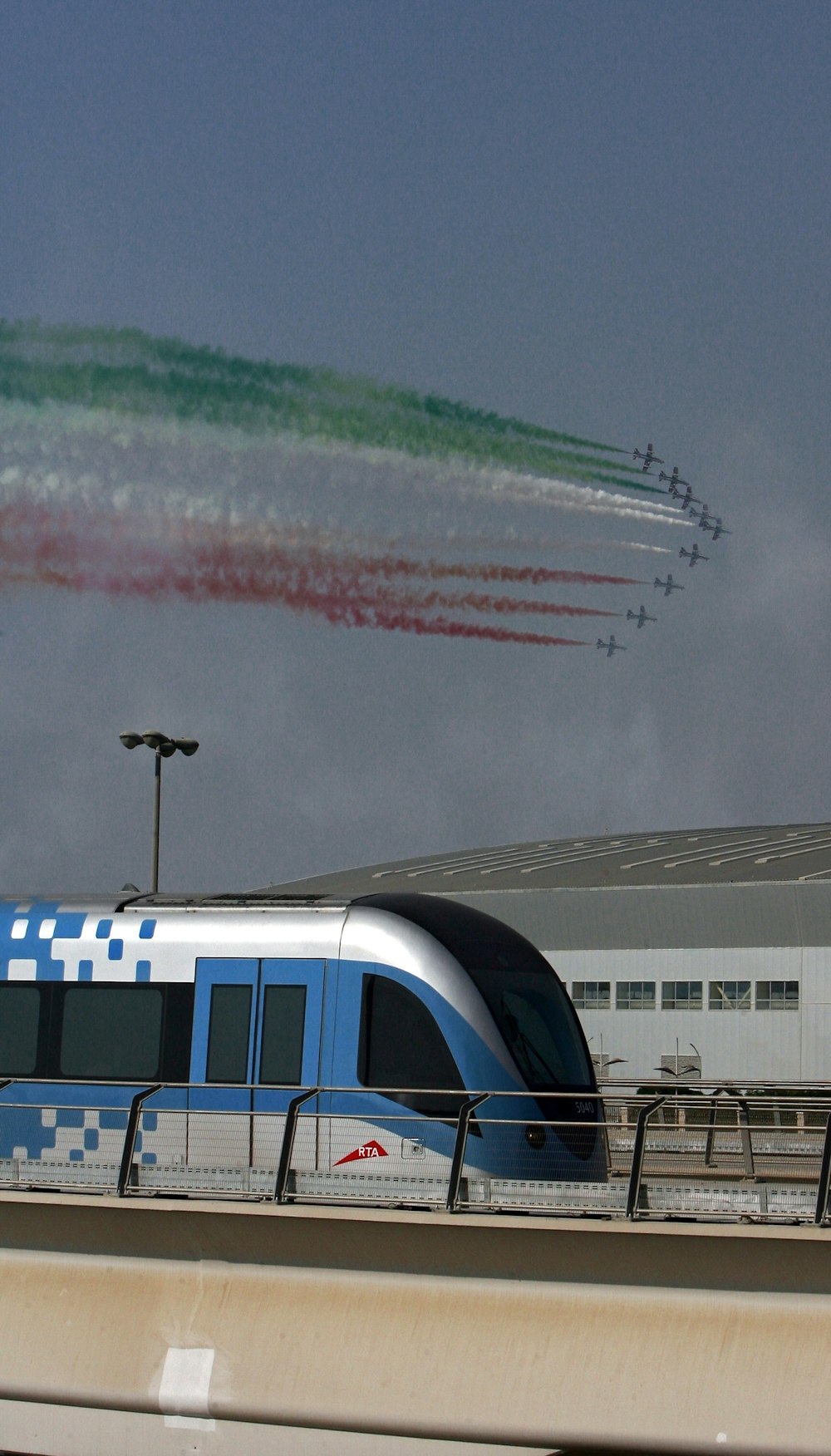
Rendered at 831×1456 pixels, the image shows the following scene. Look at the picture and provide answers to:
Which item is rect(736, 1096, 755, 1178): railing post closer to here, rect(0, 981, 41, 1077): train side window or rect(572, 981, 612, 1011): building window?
rect(0, 981, 41, 1077): train side window

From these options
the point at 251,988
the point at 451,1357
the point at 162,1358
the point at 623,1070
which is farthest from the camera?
the point at 623,1070

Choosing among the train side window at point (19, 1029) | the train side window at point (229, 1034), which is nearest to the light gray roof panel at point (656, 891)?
the train side window at point (19, 1029)

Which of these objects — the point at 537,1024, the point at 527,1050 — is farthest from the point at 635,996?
the point at 527,1050

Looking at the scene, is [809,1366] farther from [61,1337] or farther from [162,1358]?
[61,1337]

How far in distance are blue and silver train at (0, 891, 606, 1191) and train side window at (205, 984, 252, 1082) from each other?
0.06 ft

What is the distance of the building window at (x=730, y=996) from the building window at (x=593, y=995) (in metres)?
3.22

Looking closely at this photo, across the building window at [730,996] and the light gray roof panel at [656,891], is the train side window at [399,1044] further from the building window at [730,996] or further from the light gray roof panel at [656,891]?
the building window at [730,996]

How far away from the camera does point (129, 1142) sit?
16344 mm

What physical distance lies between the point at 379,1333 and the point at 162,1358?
2.16 m

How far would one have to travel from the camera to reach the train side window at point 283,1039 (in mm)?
18562

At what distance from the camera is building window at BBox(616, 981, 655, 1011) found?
4772cm

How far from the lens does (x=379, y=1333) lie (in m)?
15.0

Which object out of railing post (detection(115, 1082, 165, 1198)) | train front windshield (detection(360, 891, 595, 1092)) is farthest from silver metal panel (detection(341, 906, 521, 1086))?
railing post (detection(115, 1082, 165, 1198))

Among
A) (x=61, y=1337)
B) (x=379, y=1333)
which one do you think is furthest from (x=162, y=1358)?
(x=379, y=1333)
